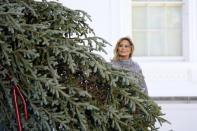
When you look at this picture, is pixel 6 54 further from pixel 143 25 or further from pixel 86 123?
pixel 143 25

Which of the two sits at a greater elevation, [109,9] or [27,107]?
[109,9]

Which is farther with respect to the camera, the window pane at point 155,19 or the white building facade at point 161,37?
the window pane at point 155,19

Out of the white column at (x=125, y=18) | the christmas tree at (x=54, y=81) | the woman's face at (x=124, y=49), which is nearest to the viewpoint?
the christmas tree at (x=54, y=81)

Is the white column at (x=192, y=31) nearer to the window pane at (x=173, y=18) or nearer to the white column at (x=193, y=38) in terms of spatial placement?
the white column at (x=193, y=38)

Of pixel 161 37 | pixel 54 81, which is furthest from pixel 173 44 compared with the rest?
pixel 54 81

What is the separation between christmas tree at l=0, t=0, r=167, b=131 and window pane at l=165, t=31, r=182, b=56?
4.28 metres

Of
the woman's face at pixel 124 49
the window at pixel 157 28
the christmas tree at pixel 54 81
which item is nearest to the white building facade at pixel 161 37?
the window at pixel 157 28

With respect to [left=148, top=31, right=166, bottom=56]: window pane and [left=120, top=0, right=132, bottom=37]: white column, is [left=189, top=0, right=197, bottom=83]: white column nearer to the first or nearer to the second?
[left=148, top=31, right=166, bottom=56]: window pane

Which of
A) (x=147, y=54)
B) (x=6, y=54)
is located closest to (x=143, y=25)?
(x=147, y=54)

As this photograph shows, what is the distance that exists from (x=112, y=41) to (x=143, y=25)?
0.76m

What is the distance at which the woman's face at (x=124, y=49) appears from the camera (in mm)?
4282

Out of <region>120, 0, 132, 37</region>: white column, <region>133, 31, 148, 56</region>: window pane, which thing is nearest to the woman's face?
<region>120, 0, 132, 37</region>: white column

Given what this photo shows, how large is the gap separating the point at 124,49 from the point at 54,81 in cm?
238

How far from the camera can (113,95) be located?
220cm
